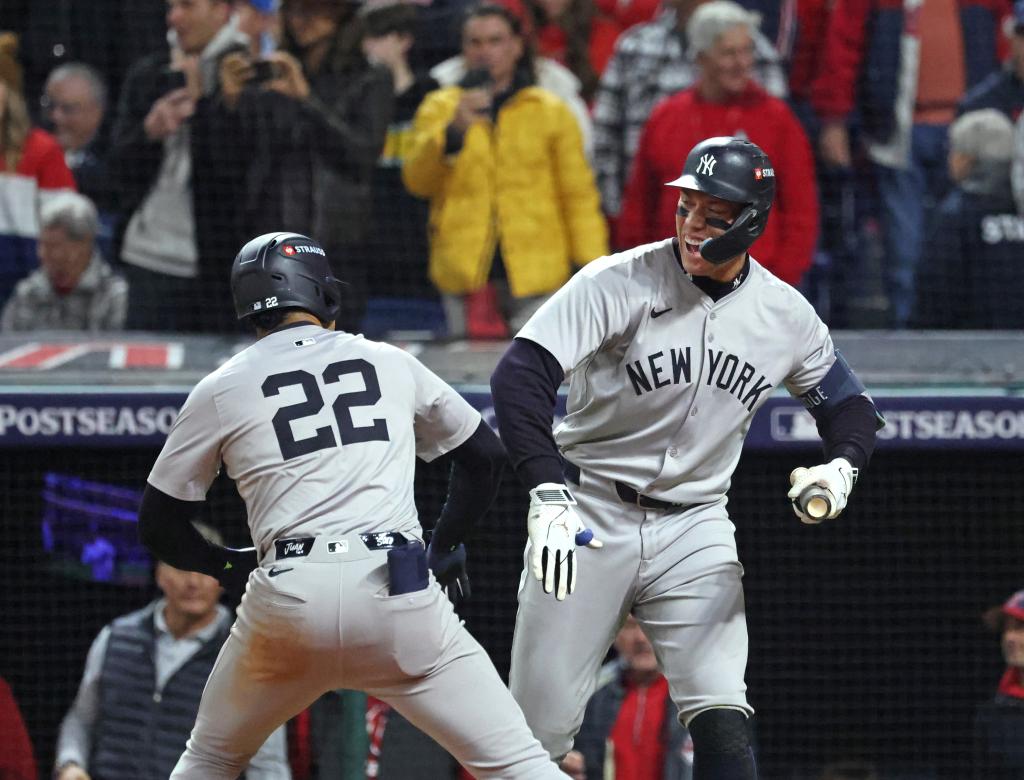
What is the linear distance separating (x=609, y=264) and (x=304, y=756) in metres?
2.22

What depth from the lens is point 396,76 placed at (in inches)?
256

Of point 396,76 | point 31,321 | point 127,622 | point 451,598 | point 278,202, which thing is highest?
point 396,76

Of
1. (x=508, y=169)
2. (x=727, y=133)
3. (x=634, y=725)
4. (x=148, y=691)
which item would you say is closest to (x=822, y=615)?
(x=634, y=725)

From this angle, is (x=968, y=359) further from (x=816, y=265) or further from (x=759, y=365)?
(x=759, y=365)

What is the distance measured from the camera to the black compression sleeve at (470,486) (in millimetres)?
3879

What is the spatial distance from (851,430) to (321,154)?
2.73 meters

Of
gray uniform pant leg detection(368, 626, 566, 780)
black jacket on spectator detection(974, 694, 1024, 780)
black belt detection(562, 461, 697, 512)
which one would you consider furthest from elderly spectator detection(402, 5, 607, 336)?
gray uniform pant leg detection(368, 626, 566, 780)

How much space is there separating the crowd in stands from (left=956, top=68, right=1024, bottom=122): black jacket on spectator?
13mm

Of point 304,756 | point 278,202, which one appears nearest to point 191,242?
point 278,202

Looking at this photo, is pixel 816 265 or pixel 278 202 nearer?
pixel 278 202

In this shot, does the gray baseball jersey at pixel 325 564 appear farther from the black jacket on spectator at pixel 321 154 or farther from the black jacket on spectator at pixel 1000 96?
the black jacket on spectator at pixel 1000 96

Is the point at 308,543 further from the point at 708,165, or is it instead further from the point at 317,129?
the point at 317,129

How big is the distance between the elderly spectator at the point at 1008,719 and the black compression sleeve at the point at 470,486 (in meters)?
2.19

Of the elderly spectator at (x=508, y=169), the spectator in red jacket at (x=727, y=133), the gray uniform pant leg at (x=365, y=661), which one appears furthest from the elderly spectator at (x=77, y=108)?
the gray uniform pant leg at (x=365, y=661)
